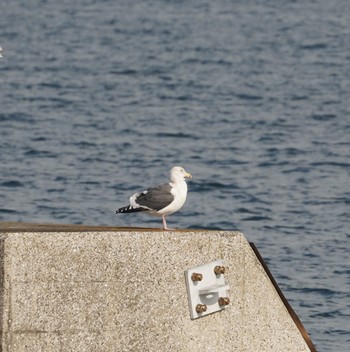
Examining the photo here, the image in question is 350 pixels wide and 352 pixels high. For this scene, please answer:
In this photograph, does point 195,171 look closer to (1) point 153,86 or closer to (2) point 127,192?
(2) point 127,192

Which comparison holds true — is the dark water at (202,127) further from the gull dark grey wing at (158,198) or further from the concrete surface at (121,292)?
the concrete surface at (121,292)

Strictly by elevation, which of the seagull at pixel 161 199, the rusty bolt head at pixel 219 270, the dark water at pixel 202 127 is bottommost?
the dark water at pixel 202 127

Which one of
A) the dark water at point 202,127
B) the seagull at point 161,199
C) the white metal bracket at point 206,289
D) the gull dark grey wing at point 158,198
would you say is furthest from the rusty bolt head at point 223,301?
the dark water at point 202,127

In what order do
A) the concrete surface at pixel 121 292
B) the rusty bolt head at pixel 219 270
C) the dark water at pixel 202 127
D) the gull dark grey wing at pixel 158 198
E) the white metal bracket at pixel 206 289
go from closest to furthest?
1. the concrete surface at pixel 121 292
2. the white metal bracket at pixel 206 289
3. the rusty bolt head at pixel 219 270
4. the gull dark grey wing at pixel 158 198
5. the dark water at pixel 202 127

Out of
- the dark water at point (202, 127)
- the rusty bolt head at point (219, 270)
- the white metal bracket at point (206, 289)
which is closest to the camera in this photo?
the white metal bracket at point (206, 289)

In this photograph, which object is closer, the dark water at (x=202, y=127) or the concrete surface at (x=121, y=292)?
the concrete surface at (x=121, y=292)

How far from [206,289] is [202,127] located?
20.9 m

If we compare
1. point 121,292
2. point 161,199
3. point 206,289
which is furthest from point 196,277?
point 161,199

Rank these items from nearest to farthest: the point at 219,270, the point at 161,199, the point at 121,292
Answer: the point at 121,292
the point at 219,270
the point at 161,199

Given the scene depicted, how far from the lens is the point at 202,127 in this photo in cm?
3095

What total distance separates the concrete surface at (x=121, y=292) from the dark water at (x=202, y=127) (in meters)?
4.83

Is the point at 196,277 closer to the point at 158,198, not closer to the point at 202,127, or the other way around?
the point at 158,198

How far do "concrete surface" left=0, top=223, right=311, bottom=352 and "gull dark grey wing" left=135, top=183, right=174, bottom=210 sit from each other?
1566 millimetres

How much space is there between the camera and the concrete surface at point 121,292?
31.1ft
